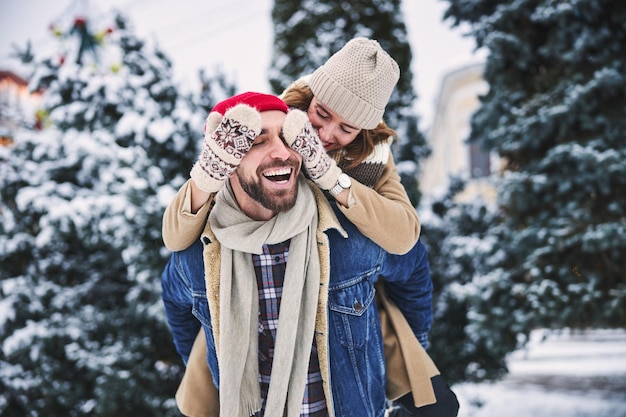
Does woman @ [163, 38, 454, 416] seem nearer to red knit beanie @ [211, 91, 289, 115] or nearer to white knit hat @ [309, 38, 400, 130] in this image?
white knit hat @ [309, 38, 400, 130]

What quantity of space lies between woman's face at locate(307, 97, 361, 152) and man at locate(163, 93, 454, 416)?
23 centimetres

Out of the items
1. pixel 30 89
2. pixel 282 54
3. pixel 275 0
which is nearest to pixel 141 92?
pixel 30 89

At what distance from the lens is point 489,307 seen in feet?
14.7

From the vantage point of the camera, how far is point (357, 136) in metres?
2.18

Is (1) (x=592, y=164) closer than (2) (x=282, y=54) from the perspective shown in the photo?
Yes

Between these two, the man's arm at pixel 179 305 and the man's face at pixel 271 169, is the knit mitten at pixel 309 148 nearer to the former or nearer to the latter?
the man's face at pixel 271 169

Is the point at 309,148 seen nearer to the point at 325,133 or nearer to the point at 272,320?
the point at 325,133

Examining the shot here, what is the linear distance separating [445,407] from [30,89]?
4.21 meters

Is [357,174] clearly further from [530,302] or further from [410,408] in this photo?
[530,302]

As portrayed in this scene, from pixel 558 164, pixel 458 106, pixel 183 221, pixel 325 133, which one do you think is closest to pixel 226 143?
pixel 183 221

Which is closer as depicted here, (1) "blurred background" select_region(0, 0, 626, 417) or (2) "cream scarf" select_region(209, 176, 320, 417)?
(2) "cream scarf" select_region(209, 176, 320, 417)

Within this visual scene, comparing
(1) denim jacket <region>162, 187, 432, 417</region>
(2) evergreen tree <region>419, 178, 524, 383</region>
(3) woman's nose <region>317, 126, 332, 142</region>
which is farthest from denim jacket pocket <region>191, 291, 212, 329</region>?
(2) evergreen tree <region>419, 178, 524, 383</region>

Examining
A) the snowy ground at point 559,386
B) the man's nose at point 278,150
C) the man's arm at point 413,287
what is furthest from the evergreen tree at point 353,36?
the man's nose at point 278,150

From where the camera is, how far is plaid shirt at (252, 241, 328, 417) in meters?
1.89
